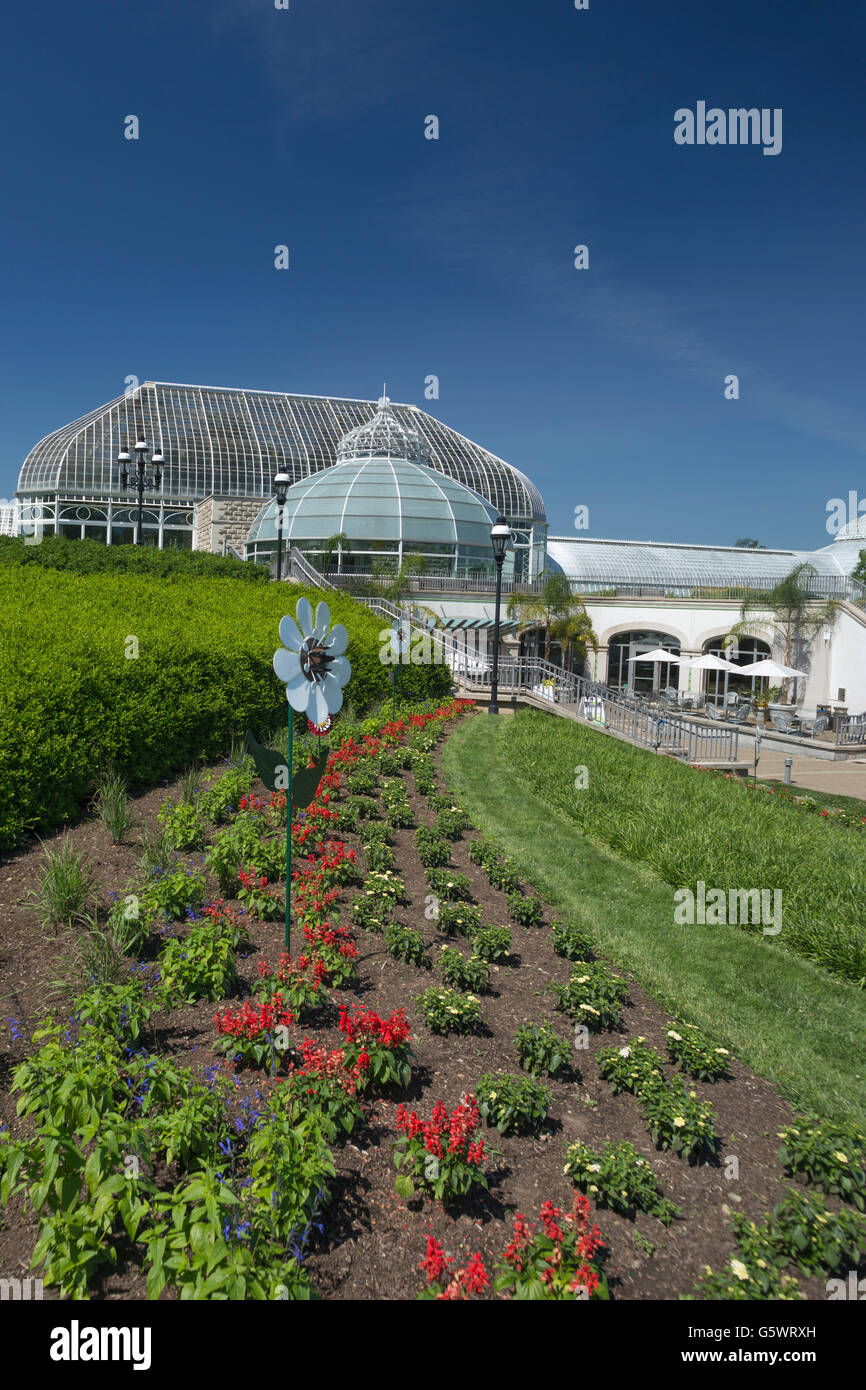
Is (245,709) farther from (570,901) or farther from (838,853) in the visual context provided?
(838,853)

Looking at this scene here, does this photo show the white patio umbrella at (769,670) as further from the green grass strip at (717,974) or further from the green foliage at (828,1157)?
the green foliage at (828,1157)

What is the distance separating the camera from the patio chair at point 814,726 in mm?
24188

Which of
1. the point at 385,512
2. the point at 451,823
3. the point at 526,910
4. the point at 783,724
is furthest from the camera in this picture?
the point at 385,512

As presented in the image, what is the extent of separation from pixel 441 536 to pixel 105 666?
2229 centimetres

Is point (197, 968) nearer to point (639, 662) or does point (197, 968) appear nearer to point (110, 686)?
point (110, 686)

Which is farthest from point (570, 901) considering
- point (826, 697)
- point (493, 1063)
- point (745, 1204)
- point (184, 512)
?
point (184, 512)

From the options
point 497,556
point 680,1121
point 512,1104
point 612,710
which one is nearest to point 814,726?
point 612,710

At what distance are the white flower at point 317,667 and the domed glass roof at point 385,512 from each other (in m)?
23.9

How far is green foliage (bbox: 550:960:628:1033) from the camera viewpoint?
490 centimetres

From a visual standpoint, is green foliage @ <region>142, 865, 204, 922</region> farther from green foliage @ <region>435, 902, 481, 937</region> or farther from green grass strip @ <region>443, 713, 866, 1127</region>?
green grass strip @ <region>443, 713, 866, 1127</region>

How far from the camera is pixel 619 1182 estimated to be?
3475 millimetres

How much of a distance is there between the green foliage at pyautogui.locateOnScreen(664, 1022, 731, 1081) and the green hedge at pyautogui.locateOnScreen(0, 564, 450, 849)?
16.6 feet

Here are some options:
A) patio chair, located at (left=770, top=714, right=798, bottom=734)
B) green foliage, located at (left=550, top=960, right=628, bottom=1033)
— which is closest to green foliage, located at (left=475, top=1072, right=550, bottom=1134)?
green foliage, located at (left=550, top=960, right=628, bottom=1033)

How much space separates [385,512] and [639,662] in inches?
505
